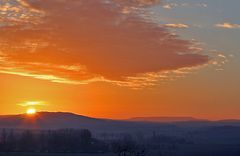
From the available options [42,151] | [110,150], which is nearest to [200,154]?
[110,150]

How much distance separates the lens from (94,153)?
4390 inches

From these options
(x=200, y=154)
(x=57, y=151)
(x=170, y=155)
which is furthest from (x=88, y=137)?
(x=200, y=154)

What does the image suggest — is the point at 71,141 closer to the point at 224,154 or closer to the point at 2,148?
the point at 2,148

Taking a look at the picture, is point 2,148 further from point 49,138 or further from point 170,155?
point 170,155

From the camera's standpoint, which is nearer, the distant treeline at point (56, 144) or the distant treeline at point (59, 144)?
the distant treeline at point (59, 144)

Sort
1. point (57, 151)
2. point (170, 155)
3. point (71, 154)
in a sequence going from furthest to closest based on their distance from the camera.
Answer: point (170, 155) → point (57, 151) → point (71, 154)

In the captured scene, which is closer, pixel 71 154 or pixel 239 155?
pixel 71 154

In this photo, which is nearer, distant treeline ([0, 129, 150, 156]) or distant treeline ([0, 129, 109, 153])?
distant treeline ([0, 129, 150, 156])

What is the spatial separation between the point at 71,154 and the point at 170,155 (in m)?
26.3

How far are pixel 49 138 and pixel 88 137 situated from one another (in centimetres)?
1130

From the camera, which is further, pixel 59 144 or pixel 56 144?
pixel 59 144

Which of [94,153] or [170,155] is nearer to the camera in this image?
[94,153]

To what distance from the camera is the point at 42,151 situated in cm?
11150

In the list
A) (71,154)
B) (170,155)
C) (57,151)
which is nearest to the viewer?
(71,154)
